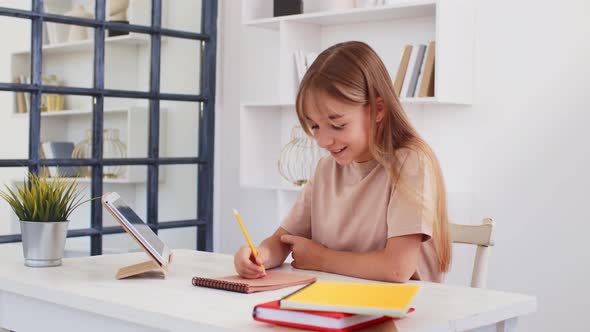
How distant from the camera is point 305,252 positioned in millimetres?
1979

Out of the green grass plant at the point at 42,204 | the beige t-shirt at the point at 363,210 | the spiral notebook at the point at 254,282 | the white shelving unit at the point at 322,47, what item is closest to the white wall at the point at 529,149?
the white shelving unit at the point at 322,47

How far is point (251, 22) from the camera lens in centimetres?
386

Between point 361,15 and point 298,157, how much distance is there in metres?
0.77

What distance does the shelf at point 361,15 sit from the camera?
323cm

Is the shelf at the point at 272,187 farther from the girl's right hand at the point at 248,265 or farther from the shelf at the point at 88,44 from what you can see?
the girl's right hand at the point at 248,265

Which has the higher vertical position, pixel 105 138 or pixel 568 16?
pixel 568 16

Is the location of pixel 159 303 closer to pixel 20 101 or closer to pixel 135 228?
pixel 135 228

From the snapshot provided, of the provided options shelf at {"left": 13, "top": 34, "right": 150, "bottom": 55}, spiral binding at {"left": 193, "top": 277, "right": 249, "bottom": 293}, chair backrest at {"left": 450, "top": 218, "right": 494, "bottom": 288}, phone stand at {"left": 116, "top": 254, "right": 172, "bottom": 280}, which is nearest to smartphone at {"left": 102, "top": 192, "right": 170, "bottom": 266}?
phone stand at {"left": 116, "top": 254, "right": 172, "bottom": 280}

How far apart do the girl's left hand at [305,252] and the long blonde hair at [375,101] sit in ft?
0.79

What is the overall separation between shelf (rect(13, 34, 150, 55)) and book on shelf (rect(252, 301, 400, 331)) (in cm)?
250

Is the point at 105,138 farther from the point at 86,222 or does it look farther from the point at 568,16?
the point at 568,16

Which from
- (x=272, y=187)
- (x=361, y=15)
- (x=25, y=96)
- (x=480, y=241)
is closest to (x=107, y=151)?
(x=25, y=96)

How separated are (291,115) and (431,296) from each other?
2430mm

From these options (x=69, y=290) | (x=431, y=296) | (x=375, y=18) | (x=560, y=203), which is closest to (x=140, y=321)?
(x=69, y=290)
